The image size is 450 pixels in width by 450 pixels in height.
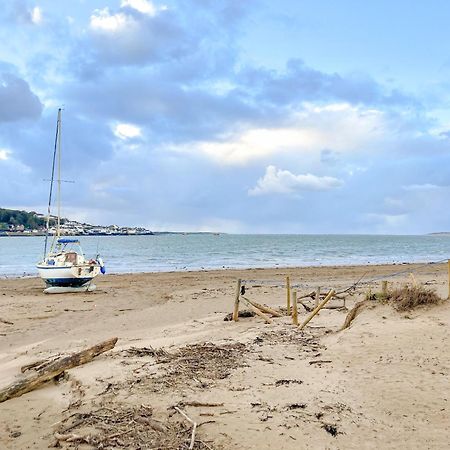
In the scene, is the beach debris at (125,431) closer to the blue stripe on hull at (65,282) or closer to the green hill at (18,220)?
the blue stripe on hull at (65,282)

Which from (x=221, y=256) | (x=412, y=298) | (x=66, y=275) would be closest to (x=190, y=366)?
(x=412, y=298)

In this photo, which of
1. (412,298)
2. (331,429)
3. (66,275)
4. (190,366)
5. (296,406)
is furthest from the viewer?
(66,275)

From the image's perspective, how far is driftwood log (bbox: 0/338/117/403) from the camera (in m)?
7.85

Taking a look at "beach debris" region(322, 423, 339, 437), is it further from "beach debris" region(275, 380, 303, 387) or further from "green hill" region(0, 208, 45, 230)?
"green hill" region(0, 208, 45, 230)

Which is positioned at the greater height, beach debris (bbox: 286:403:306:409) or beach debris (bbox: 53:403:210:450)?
beach debris (bbox: 286:403:306:409)

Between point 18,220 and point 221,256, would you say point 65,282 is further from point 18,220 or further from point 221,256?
point 18,220

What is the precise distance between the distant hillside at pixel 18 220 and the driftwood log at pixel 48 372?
154m

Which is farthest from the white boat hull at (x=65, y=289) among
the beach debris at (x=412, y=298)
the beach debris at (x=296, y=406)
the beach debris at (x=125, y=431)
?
the beach debris at (x=296, y=406)

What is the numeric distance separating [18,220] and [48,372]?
161 metres

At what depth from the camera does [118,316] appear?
1770cm

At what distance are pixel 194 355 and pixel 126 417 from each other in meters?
2.85

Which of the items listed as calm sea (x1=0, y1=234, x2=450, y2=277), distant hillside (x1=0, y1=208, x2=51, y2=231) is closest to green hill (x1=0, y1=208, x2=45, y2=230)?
distant hillside (x1=0, y1=208, x2=51, y2=231)

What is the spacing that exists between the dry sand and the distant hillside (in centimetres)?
15067

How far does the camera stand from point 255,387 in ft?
24.4
